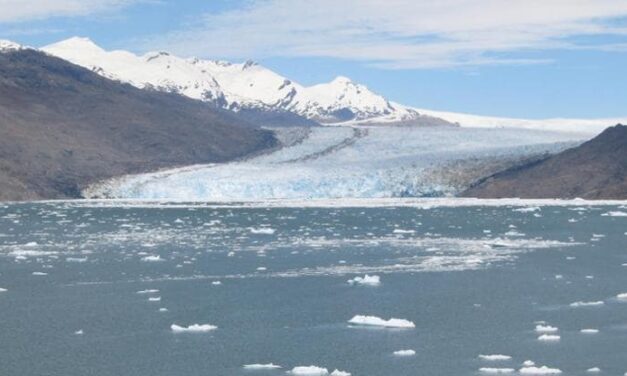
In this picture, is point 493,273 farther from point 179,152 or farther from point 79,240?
point 179,152

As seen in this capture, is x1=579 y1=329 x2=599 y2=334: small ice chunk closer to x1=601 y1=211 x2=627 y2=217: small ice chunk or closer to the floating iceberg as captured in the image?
the floating iceberg

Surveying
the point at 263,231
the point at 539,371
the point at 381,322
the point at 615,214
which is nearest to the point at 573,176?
the point at 615,214

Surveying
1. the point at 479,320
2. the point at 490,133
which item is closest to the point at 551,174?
the point at 490,133

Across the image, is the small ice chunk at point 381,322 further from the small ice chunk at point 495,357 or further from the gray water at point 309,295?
the small ice chunk at point 495,357

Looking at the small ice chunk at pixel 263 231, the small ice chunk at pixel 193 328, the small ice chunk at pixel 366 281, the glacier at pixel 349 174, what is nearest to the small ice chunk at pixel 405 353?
the small ice chunk at pixel 193 328

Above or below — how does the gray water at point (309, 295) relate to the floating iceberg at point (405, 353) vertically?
below

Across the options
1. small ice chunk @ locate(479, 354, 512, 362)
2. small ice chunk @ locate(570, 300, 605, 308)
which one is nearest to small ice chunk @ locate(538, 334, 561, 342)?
small ice chunk @ locate(479, 354, 512, 362)
